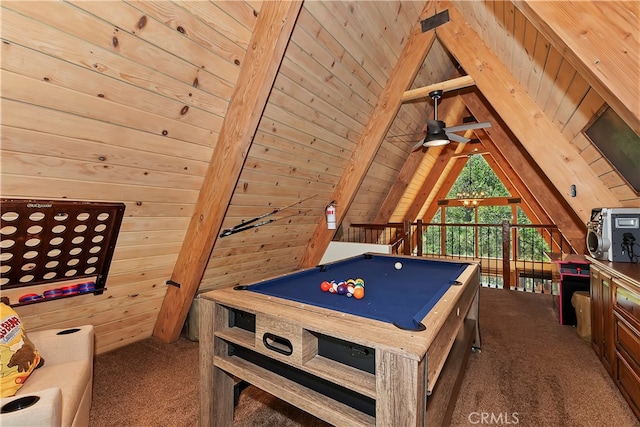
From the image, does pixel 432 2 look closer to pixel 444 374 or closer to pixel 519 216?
pixel 444 374

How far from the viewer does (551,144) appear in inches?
92.6

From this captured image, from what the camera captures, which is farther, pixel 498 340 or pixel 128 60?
pixel 498 340

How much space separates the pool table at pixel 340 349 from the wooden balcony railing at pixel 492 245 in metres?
3.12

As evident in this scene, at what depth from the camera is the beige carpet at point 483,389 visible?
1.66m

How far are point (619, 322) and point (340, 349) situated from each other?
6.18 ft

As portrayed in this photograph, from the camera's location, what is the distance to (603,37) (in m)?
1.09

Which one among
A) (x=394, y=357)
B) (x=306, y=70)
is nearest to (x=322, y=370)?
(x=394, y=357)

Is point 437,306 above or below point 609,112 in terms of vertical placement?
below

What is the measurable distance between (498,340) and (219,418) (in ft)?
8.40

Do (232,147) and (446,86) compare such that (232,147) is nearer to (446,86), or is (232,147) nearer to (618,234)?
(446,86)

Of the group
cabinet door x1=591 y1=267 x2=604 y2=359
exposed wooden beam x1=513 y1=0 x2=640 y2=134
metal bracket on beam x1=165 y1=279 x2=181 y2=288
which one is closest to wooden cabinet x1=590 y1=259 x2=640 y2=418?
cabinet door x1=591 y1=267 x2=604 y2=359

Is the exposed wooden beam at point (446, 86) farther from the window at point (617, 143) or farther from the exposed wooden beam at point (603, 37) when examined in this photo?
the exposed wooden beam at point (603, 37)

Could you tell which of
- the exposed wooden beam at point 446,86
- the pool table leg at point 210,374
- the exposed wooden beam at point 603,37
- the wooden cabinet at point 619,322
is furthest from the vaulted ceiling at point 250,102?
the pool table leg at point 210,374

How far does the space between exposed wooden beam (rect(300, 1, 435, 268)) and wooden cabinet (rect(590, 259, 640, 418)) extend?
88.0 inches
